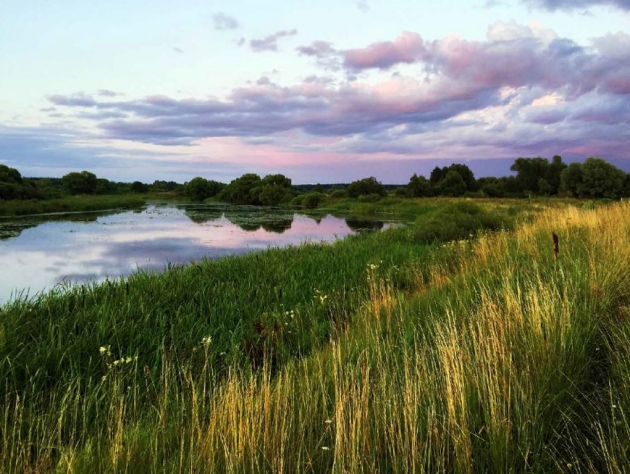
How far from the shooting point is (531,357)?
11.6ft

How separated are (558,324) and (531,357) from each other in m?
0.68

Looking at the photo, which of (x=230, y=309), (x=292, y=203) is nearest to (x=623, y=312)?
(x=230, y=309)

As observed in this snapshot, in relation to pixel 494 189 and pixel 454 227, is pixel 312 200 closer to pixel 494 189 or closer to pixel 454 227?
pixel 494 189

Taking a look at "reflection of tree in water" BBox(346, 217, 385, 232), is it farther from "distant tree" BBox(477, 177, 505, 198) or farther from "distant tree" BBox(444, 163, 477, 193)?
"distant tree" BBox(444, 163, 477, 193)

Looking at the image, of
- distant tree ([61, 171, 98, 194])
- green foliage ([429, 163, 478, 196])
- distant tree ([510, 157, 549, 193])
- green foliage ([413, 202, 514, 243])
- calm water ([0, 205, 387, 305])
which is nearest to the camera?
calm water ([0, 205, 387, 305])

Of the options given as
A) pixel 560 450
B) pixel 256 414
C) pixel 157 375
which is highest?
pixel 256 414

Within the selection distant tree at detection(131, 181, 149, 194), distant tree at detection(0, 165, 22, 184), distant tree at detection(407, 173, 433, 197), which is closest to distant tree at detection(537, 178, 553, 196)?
distant tree at detection(407, 173, 433, 197)

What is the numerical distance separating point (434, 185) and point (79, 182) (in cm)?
6955

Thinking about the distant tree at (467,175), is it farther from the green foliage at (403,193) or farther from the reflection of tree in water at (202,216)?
the reflection of tree in water at (202,216)

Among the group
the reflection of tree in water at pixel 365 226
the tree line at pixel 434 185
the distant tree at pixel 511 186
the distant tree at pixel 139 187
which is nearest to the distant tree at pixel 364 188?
the tree line at pixel 434 185

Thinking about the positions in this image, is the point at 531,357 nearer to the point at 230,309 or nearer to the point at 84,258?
the point at 230,309

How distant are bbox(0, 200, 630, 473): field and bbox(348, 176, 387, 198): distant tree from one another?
63096 millimetres

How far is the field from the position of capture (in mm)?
→ 2613

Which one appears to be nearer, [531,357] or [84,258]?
[531,357]
